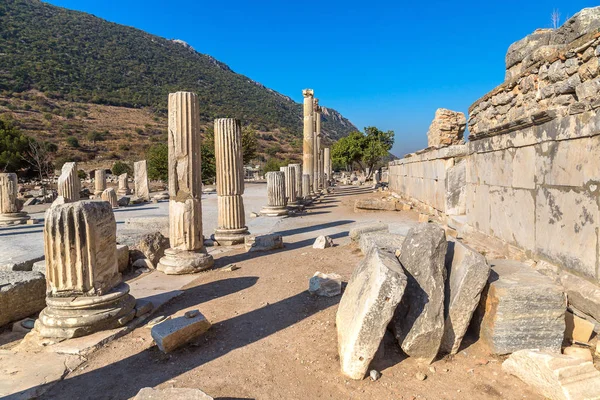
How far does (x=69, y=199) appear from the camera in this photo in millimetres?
12938

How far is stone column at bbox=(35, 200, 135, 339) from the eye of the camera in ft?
14.2

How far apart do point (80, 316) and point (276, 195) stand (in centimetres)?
1015

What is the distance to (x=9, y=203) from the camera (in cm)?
1339

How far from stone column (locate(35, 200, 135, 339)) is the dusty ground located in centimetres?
45

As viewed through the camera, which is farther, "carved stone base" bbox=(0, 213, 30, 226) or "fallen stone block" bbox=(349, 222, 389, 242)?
"carved stone base" bbox=(0, 213, 30, 226)

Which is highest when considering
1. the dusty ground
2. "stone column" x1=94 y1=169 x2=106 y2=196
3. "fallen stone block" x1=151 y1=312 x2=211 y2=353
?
"stone column" x1=94 y1=169 x2=106 y2=196

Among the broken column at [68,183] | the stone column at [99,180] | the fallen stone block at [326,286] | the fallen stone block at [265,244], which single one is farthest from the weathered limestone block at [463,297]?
the stone column at [99,180]

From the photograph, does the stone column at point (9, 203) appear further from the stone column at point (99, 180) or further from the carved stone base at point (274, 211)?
the carved stone base at point (274, 211)

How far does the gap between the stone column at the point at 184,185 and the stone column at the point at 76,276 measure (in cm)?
→ 252

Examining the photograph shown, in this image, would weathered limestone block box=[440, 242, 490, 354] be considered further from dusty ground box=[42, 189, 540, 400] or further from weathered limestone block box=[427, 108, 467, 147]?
weathered limestone block box=[427, 108, 467, 147]

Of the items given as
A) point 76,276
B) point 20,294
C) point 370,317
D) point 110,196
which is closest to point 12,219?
point 110,196

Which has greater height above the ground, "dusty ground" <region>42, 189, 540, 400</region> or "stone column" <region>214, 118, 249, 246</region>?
"stone column" <region>214, 118, 249, 246</region>

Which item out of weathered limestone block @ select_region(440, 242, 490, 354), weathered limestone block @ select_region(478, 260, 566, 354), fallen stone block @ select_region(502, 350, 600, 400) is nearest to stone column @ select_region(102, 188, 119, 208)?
weathered limestone block @ select_region(440, 242, 490, 354)

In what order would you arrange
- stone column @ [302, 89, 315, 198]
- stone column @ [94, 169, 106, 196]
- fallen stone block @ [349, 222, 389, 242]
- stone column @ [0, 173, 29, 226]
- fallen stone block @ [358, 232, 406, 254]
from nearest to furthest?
1. fallen stone block @ [358, 232, 406, 254]
2. fallen stone block @ [349, 222, 389, 242]
3. stone column @ [0, 173, 29, 226]
4. stone column @ [94, 169, 106, 196]
5. stone column @ [302, 89, 315, 198]
